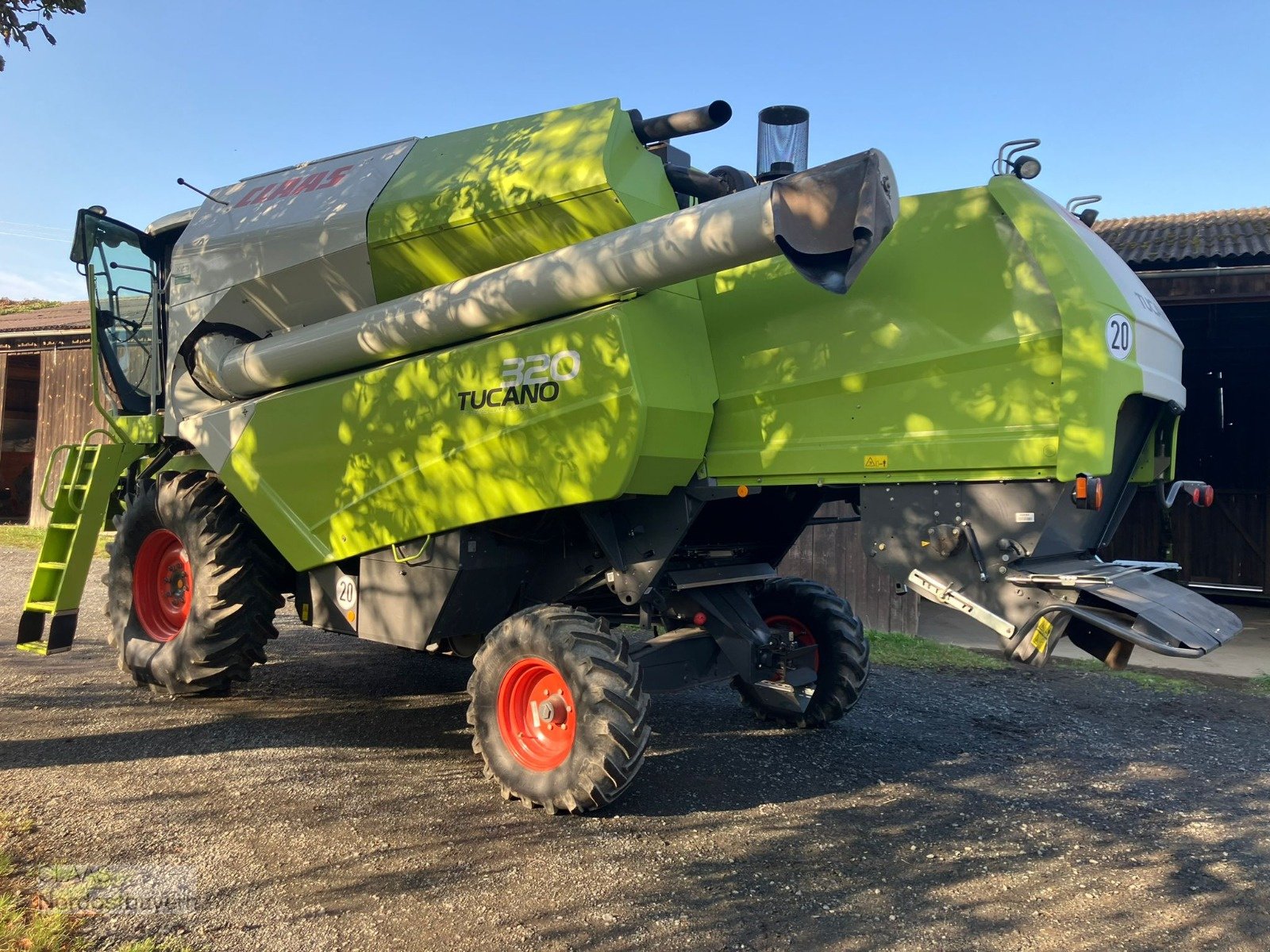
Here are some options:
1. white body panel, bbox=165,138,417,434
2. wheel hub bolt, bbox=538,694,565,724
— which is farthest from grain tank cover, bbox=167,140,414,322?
wheel hub bolt, bbox=538,694,565,724

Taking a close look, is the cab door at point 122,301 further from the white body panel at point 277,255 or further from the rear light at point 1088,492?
the rear light at point 1088,492

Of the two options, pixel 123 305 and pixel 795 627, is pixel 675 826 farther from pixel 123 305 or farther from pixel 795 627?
pixel 123 305

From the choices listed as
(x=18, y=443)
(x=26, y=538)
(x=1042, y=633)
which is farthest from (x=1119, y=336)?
(x=18, y=443)

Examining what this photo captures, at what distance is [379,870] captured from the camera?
12.2 ft

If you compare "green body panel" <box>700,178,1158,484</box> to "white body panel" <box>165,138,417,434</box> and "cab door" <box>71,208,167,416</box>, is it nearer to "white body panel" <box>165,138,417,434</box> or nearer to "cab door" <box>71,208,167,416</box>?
"white body panel" <box>165,138,417,434</box>

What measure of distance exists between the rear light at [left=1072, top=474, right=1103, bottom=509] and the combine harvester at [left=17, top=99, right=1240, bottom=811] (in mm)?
15

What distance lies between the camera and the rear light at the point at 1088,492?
3.74 metres

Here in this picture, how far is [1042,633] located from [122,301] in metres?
6.39

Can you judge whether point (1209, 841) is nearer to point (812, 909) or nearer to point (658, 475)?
point (812, 909)

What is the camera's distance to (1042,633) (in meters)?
3.93

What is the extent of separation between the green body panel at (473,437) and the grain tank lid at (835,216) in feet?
2.62

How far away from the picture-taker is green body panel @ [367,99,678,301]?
4.67 meters

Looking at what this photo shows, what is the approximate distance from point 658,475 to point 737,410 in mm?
531

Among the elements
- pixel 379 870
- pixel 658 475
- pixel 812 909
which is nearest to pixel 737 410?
pixel 658 475
